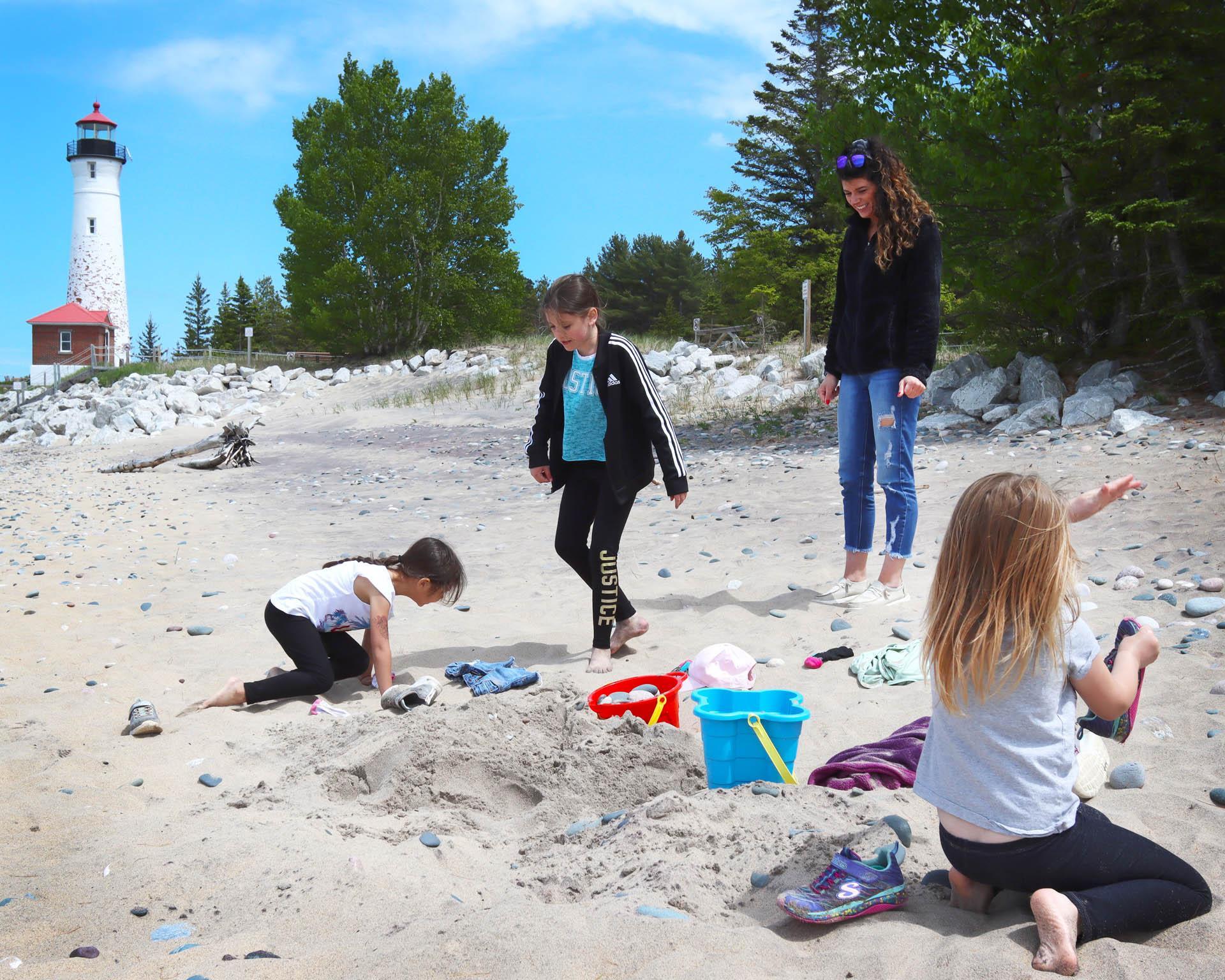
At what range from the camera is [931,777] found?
2432mm

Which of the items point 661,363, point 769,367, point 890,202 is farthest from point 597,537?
point 661,363

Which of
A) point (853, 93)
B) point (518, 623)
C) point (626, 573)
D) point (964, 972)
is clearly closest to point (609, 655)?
point (518, 623)

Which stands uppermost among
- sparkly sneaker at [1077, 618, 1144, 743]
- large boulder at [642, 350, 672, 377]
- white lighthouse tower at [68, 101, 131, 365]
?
white lighthouse tower at [68, 101, 131, 365]

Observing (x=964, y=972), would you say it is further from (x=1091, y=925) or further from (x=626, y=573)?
(x=626, y=573)

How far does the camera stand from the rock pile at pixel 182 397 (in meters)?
22.4

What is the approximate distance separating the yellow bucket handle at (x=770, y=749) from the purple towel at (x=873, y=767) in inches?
3.0

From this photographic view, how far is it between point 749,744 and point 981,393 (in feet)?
33.2

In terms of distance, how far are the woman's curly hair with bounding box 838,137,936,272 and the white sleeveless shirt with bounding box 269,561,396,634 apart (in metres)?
2.98

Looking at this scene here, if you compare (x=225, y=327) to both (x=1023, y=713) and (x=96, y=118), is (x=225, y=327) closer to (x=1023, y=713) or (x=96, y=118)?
(x=96, y=118)

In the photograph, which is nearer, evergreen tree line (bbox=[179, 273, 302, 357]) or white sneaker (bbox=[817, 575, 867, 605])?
white sneaker (bbox=[817, 575, 867, 605])

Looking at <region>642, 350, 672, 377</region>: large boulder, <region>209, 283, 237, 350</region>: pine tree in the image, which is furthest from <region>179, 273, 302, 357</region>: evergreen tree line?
<region>642, 350, 672, 377</region>: large boulder

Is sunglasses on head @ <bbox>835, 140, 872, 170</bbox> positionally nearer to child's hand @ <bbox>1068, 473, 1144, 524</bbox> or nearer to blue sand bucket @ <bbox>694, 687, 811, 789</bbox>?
child's hand @ <bbox>1068, 473, 1144, 524</bbox>

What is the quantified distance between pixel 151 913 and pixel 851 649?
3115 mm

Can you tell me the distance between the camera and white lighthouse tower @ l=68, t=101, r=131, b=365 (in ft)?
148
